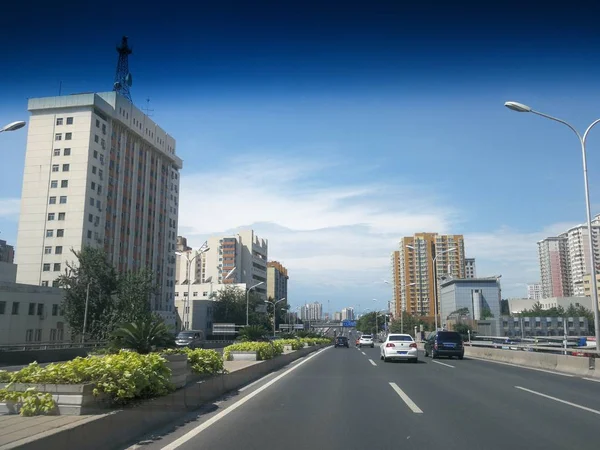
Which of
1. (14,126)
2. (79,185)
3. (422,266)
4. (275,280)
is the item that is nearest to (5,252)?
(79,185)

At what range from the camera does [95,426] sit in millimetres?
6379

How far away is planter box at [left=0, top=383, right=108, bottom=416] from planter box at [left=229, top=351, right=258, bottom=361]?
1376cm

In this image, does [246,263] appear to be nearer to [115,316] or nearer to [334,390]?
[115,316]

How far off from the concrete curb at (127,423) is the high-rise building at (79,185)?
65.5 meters

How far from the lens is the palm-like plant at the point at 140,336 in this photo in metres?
10.5

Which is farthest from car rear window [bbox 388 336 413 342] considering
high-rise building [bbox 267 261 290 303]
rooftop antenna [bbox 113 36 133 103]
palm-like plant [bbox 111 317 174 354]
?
high-rise building [bbox 267 261 290 303]

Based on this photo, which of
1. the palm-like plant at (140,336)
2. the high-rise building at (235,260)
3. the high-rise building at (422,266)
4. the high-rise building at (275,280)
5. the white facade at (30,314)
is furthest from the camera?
the high-rise building at (275,280)

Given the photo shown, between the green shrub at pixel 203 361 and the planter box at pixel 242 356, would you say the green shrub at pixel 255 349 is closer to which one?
the planter box at pixel 242 356

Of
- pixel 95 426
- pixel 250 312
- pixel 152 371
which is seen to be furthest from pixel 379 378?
pixel 250 312

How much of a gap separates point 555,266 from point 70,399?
171872 millimetres

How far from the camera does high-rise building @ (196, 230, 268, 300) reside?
461 ft

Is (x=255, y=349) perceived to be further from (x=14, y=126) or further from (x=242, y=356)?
(x=14, y=126)

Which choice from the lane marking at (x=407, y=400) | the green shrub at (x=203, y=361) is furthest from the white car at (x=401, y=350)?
the green shrub at (x=203, y=361)

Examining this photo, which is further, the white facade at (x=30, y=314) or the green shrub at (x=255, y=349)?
the white facade at (x=30, y=314)
